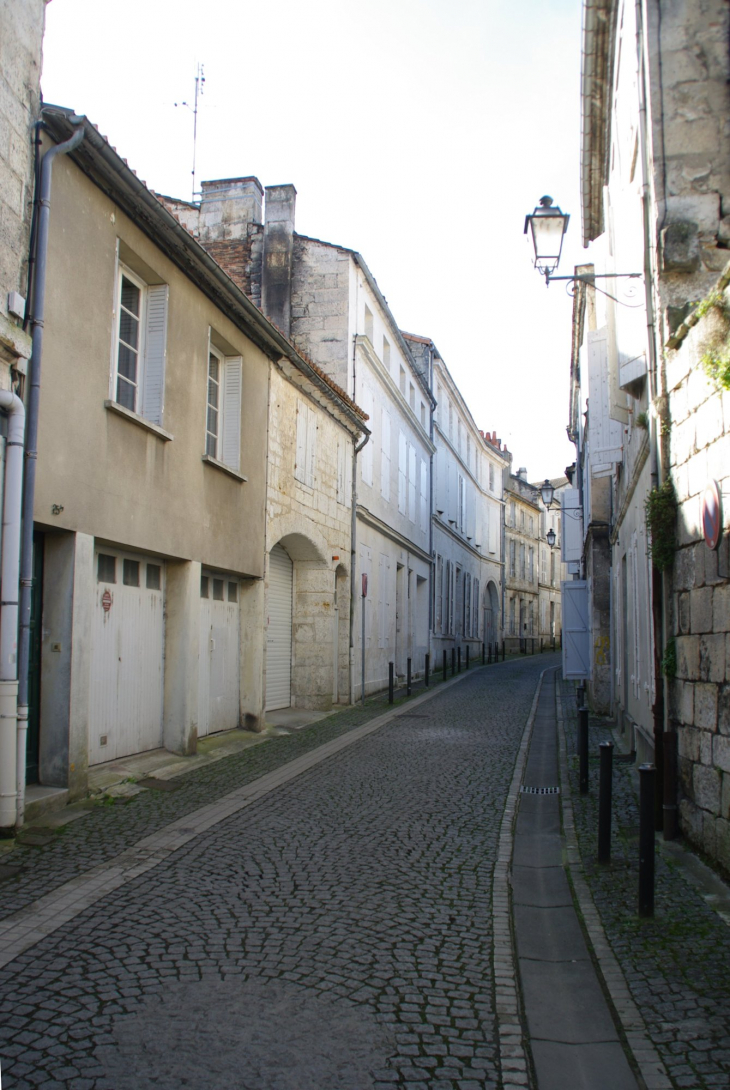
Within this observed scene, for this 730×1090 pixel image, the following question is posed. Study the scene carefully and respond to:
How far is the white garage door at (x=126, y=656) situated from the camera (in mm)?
7930

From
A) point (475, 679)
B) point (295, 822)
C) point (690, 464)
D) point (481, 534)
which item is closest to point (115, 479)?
point (295, 822)

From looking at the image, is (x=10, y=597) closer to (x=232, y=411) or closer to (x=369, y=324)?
(x=232, y=411)

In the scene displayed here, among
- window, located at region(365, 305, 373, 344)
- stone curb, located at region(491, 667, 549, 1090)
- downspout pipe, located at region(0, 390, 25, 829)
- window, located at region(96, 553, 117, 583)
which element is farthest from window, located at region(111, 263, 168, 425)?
window, located at region(365, 305, 373, 344)

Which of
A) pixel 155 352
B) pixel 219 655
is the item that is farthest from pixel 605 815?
pixel 219 655

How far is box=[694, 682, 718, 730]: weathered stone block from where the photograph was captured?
5445 millimetres

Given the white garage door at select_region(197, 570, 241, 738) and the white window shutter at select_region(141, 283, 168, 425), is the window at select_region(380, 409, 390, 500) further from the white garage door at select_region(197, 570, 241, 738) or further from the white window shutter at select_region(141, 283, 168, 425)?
the white window shutter at select_region(141, 283, 168, 425)

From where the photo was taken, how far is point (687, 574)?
607cm

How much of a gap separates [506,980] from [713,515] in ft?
9.00

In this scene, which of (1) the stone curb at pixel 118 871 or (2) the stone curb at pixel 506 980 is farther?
(1) the stone curb at pixel 118 871

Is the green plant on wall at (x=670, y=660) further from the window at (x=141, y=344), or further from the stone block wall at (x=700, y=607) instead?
the window at (x=141, y=344)

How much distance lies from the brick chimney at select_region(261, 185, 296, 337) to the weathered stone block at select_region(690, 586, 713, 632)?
12293mm

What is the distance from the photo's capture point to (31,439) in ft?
20.6

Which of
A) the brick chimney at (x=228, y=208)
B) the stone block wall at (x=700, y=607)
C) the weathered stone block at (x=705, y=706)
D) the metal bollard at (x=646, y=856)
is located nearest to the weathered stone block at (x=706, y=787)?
the stone block wall at (x=700, y=607)

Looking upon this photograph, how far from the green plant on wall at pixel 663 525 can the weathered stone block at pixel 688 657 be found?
2.00 ft
